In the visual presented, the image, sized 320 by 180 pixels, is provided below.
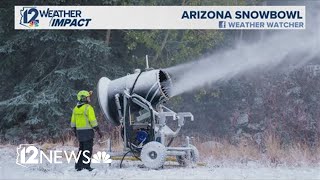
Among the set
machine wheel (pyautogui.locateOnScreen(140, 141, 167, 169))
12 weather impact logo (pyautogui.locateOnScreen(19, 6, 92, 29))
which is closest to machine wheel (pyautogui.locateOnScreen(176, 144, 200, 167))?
machine wheel (pyautogui.locateOnScreen(140, 141, 167, 169))

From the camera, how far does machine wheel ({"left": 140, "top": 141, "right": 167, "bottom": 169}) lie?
10.9 m

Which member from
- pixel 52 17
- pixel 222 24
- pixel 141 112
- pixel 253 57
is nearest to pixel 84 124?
pixel 141 112

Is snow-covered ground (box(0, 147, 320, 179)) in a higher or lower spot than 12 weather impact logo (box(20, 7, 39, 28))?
lower

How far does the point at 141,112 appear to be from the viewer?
38.0 ft

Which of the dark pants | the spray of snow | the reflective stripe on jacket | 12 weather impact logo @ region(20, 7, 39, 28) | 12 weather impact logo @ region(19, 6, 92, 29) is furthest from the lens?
the spray of snow

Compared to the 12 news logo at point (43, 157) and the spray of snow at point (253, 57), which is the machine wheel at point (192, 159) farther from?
the spray of snow at point (253, 57)

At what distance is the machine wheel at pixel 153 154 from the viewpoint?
35.6 ft

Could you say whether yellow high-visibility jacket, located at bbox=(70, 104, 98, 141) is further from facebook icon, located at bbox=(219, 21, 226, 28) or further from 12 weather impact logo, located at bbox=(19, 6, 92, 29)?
facebook icon, located at bbox=(219, 21, 226, 28)

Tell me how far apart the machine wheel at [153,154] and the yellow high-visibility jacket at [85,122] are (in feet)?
3.32

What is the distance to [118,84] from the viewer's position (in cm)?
1149

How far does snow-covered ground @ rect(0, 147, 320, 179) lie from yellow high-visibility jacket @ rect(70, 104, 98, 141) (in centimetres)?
64

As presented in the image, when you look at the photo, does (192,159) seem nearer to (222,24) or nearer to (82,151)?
(82,151)

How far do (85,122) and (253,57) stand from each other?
11.4 metres

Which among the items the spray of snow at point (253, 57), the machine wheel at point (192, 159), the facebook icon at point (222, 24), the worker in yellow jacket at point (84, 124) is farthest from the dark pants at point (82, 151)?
the spray of snow at point (253, 57)
